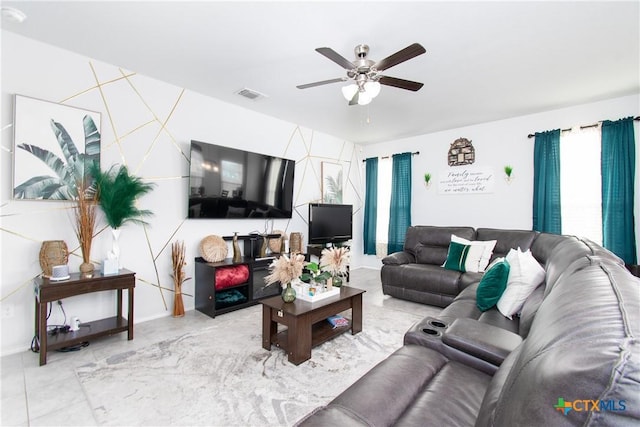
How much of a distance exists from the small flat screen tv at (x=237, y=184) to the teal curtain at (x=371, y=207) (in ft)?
6.65

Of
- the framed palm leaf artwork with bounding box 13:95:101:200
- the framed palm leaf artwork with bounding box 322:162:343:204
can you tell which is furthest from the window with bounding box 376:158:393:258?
the framed palm leaf artwork with bounding box 13:95:101:200

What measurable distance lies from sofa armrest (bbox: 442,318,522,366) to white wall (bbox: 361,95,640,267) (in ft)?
11.5

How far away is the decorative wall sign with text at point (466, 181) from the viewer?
4660mm

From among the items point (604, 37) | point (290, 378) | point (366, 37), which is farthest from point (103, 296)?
point (604, 37)

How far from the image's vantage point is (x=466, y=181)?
4871 mm

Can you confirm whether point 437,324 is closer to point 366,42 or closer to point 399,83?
point 399,83

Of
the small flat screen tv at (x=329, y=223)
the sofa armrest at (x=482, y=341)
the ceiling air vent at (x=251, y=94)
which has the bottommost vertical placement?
the sofa armrest at (x=482, y=341)

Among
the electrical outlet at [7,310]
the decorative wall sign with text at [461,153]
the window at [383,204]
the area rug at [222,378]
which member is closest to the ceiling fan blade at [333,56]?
the area rug at [222,378]

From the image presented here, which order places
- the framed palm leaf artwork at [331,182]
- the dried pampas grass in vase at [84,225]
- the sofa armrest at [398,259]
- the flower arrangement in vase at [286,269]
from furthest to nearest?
the framed palm leaf artwork at [331,182] < the sofa armrest at [398,259] < the dried pampas grass in vase at [84,225] < the flower arrangement in vase at [286,269]

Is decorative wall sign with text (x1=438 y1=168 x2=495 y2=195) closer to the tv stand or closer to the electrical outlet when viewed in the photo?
the tv stand

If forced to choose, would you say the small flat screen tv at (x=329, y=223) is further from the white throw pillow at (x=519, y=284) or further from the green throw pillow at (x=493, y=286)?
the white throw pillow at (x=519, y=284)

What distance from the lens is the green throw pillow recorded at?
7.20 ft

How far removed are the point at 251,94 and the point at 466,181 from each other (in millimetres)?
3625

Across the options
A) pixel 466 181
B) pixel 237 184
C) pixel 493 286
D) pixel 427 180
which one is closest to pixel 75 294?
pixel 237 184
